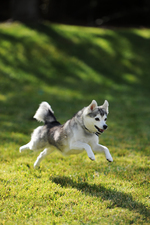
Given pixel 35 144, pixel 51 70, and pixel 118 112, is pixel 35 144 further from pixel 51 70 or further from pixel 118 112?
pixel 51 70

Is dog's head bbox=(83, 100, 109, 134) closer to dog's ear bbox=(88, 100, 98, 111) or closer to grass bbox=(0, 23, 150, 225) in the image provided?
dog's ear bbox=(88, 100, 98, 111)

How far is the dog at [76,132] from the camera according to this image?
4254 mm

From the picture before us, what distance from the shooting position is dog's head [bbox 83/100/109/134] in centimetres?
418

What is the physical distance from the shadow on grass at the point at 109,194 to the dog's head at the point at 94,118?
37.1 inches

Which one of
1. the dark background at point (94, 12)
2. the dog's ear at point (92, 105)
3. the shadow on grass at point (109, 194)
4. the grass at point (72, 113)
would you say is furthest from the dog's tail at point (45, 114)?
the dark background at point (94, 12)

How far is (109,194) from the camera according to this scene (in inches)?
174

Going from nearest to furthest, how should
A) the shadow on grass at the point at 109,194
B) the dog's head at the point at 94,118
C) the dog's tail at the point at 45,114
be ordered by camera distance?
the shadow on grass at the point at 109,194
the dog's head at the point at 94,118
the dog's tail at the point at 45,114

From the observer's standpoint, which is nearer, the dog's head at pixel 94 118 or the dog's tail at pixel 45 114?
the dog's head at pixel 94 118

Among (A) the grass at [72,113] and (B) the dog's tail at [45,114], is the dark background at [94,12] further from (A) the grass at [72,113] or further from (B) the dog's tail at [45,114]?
(B) the dog's tail at [45,114]

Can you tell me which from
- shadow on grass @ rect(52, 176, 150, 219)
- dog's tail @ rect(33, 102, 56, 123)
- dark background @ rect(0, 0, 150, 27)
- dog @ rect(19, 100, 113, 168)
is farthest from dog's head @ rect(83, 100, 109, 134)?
dark background @ rect(0, 0, 150, 27)

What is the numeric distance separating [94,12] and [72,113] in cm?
1467

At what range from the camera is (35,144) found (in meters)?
5.11

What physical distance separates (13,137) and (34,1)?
12.7 metres

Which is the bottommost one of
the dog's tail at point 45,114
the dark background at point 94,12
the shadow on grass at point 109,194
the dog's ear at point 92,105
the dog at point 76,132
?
the shadow on grass at point 109,194
